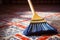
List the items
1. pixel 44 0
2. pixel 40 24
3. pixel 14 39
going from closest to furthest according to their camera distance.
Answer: pixel 14 39, pixel 40 24, pixel 44 0

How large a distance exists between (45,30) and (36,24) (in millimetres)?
106

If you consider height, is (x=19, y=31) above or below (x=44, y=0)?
above

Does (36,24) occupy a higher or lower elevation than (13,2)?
higher

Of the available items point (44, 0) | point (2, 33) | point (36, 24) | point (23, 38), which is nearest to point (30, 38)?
point (23, 38)

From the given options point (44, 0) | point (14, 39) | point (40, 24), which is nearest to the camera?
point (14, 39)

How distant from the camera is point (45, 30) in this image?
1.23 metres

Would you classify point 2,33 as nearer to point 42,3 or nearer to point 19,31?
point 19,31

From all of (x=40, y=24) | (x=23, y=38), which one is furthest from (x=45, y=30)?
(x=23, y=38)

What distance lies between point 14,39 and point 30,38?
134 mm

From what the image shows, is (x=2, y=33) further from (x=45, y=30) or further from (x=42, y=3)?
(x=42, y=3)

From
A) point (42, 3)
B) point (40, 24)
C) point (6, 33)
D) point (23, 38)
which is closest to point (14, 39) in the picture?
point (23, 38)

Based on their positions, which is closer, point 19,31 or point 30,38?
point 30,38

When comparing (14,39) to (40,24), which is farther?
(40,24)

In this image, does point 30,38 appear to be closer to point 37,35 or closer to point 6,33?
point 37,35
